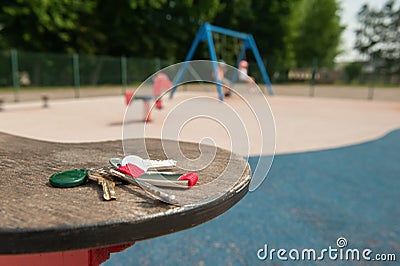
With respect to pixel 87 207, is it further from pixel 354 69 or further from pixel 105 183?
pixel 354 69

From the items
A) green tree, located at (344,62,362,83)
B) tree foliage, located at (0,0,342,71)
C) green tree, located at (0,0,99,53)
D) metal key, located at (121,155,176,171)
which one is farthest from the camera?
green tree, located at (344,62,362,83)

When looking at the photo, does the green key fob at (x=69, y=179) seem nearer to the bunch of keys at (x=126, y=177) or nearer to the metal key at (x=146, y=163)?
the bunch of keys at (x=126, y=177)

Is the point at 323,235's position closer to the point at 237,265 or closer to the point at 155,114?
the point at 237,265

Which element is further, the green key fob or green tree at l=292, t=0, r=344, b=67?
green tree at l=292, t=0, r=344, b=67

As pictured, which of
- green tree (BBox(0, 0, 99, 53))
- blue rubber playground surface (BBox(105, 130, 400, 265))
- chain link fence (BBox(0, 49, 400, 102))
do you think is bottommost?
blue rubber playground surface (BBox(105, 130, 400, 265))

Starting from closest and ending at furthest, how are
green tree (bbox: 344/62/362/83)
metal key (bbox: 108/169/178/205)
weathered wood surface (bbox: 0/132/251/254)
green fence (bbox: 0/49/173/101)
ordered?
weathered wood surface (bbox: 0/132/251/254) → metal key (bbox: 108/169/178/205) → green fence (bbox: 0/49/173/101) → green tree (bbox: 344/62/362/83)

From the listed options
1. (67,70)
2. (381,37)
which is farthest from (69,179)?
(381,37)

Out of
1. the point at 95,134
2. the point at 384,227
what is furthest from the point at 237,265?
the point at 95,134

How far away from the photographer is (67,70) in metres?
15.3

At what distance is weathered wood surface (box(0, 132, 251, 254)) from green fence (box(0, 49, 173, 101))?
13580 millimetres

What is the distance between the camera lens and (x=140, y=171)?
99 centimetres

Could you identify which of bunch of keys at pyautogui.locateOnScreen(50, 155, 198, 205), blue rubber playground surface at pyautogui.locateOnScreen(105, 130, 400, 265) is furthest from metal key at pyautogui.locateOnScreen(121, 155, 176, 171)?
blue rubber playground surface at pyautogui.locateOnScreen(105, 130, 400, 265)

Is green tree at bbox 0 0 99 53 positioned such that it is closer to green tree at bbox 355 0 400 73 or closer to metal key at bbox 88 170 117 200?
metal key at bbox 88 170 117 200

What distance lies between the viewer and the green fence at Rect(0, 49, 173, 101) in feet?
46.4
